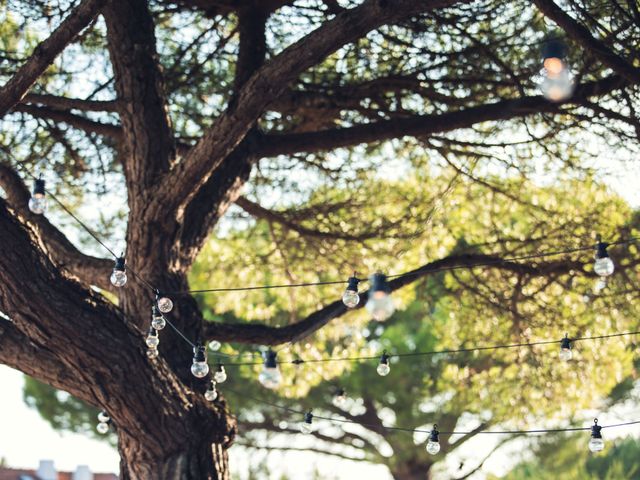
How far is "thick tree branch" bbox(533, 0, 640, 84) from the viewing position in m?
4.02

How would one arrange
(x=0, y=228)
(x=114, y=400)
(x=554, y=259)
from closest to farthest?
(x=0, y=228), (x=114, y=400), (x=554, y=259)

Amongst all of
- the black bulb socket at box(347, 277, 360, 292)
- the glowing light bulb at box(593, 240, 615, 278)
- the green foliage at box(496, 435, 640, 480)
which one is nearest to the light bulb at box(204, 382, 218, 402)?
the black bulb socket at box(347, 277, 360, 292)

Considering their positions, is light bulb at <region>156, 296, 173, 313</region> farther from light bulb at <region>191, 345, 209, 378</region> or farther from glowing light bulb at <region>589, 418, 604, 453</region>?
glowing light bulb at <region>589, 418, 604, 453</region>

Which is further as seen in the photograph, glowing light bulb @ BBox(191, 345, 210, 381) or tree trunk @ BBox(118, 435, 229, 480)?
tree trunk @ BBox(118, 435, 229, 480)

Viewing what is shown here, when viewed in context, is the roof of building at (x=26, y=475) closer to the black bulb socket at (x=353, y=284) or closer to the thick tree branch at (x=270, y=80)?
the thick tree branch at (x=270, y=80)

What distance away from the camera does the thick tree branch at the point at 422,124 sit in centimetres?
535

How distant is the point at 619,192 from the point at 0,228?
393 cm

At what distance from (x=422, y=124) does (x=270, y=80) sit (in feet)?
4.66

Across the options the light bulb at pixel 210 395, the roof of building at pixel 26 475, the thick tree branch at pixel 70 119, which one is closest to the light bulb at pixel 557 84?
the light bulb at pixel 210 395

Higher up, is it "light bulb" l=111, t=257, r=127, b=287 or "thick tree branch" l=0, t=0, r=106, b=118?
"thick tree branch" l=0, t=0, r=106, b=118

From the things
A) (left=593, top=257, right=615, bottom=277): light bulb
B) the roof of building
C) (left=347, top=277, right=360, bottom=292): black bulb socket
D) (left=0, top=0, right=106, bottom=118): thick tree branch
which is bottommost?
(left=593, top=257, right=615, bottom=277): light bulb

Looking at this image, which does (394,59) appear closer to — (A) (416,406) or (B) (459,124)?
(B) (459,124)

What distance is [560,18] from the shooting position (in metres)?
4.03

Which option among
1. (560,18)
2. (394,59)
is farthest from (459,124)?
(560,18)
